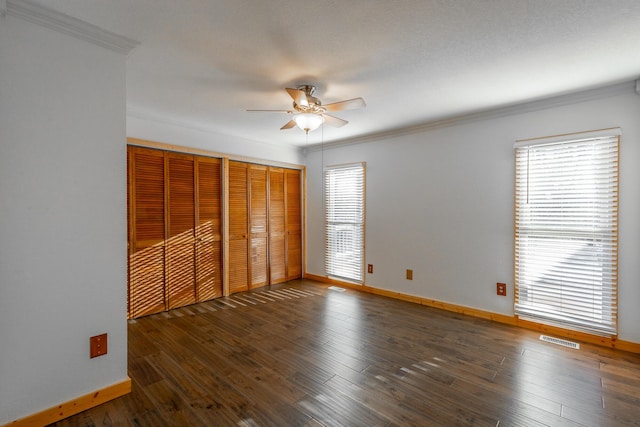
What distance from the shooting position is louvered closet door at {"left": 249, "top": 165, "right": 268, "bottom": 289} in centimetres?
448

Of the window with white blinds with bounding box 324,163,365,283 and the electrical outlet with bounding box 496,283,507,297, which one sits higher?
the window with white blinds with bounding box 324,163,365,283

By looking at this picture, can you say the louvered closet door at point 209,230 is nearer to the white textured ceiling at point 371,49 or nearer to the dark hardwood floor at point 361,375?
the dark hardwood floor at point 361,375

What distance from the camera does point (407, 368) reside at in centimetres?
224

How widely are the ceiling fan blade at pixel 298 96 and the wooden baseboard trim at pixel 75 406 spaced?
7.45 feet

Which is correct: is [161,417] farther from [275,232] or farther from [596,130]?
[596,130]

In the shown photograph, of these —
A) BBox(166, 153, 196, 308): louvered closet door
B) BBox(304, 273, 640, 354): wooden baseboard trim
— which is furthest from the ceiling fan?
BBox(304, 273, 640, 354): wooden baseboard trim

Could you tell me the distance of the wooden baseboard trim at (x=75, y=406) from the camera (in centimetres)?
161

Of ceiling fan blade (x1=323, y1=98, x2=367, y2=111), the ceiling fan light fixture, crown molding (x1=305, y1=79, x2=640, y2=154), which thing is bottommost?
the ceiling fan light fixture

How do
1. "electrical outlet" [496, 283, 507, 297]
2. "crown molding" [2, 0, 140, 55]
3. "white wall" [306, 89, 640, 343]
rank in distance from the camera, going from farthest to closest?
"electrical outlet" [496, 283, 507, 297] < "white wall" [306, 89, 640, 343] < "crown molding" [2, 0, 140, 55]

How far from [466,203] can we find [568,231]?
0.95 meters

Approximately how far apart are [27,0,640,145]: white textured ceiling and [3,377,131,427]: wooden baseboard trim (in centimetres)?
221

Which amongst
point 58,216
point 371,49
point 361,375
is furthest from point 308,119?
point 361,375

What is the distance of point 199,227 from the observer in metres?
3.84

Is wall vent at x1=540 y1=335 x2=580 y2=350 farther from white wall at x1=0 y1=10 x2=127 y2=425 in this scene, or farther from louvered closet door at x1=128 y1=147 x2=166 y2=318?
louvered closet door at x1=128 y1=147 x2=166 y2=318
